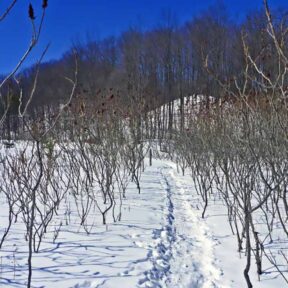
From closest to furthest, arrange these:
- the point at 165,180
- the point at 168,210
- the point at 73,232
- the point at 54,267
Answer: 1. the point at 54,267
2. the point at 73,232
3. the point at 168,210
4. the point at 165,180

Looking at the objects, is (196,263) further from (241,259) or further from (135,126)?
(135,126)

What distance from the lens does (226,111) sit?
8539 mm

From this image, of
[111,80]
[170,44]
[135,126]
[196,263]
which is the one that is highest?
[170,44]

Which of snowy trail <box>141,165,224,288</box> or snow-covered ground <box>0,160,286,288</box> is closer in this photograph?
snow-covered ground <box>0,160,286,288</box>

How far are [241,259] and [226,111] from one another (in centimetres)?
468

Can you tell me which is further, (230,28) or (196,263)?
(230,28)

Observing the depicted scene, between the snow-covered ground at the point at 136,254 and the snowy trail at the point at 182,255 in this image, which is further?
the snowy trail at the point at 182,255

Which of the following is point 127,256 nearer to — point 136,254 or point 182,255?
point 136,254

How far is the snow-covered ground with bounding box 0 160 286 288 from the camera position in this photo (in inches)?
149

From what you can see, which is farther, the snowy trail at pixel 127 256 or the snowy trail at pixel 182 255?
the snowy trail at pixel 182 255

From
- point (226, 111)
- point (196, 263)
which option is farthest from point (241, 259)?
Answer: point (226, 111)

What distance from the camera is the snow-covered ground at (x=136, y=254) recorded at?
3.79 meters

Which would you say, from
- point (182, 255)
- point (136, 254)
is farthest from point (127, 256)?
point (182, 255)

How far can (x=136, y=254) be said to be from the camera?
4.56 metres
